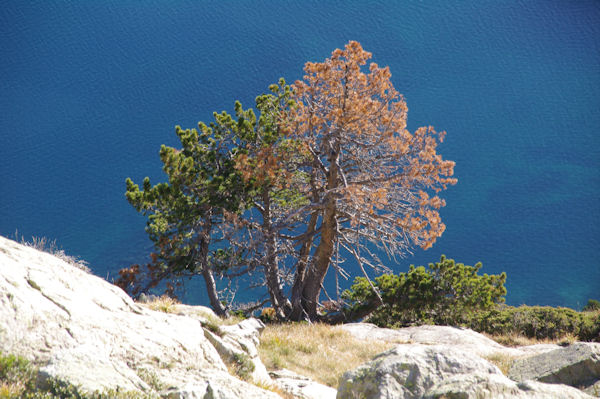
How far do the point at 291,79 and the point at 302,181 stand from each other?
81.6 feet

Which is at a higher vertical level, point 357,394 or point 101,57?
point 101,57

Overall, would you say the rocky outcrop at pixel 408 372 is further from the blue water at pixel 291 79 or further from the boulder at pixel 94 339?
the blue water at pixel 291 79

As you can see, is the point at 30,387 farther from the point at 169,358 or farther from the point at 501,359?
the point at 501,359

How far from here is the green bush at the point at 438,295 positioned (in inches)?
592

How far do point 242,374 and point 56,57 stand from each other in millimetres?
38090

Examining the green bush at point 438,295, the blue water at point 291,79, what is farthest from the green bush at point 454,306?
the blue water at point 291,79

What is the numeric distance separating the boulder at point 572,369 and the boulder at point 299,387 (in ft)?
8.52

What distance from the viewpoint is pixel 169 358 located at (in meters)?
5.52

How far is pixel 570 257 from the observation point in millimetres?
29281

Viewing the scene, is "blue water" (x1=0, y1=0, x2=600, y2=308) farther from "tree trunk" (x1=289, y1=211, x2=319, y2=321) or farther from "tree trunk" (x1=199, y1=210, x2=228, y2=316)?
"tree trunk" (x1=289, y1=211, x2=319, y2=321)

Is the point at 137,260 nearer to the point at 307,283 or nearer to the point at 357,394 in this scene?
the point at 307,283

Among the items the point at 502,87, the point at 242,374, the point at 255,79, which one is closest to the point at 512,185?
the point at 502,87

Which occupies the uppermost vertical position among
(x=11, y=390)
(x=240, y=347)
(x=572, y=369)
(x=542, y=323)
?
(x=542, y=323)

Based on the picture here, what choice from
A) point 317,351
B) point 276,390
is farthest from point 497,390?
point 317,351
